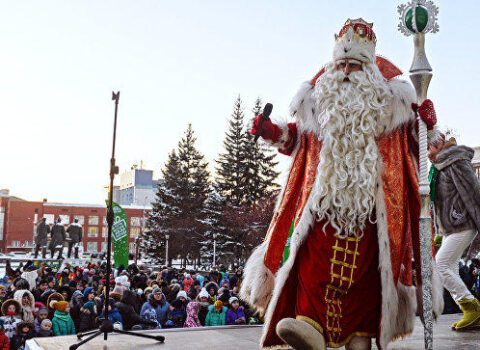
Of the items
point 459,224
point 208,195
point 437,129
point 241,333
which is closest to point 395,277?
point 437,129

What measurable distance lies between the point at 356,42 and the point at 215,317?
6138mm

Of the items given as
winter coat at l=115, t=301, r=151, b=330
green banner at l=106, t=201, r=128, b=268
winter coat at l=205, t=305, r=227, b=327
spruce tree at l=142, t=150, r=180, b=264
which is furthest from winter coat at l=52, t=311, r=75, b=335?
spruce tree at l=142, t=150, r=180, b=264

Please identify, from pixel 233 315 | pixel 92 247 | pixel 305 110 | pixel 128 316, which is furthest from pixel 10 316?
pixel 92 247

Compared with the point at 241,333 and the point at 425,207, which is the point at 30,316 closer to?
the point at 241,333

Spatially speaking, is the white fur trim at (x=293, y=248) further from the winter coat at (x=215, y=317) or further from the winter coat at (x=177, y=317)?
the winter coat at (x=177, y=317)

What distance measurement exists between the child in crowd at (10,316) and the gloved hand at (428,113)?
658 cm

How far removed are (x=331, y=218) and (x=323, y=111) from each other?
0.92m

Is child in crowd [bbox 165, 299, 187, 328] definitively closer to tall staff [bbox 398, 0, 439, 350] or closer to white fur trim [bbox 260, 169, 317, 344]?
white fur trim [bbox 260, 169, 317, 344]

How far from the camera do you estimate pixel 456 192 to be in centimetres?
490

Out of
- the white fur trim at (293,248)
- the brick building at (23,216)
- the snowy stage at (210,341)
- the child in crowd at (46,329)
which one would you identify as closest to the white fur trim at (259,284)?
the white fur trim at (293,248)

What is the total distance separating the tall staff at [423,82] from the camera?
360 centimetres

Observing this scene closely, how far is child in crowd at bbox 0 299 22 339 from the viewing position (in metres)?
7.16

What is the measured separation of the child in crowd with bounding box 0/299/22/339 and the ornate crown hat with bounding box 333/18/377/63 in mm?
6271

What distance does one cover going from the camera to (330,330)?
11.0ft
